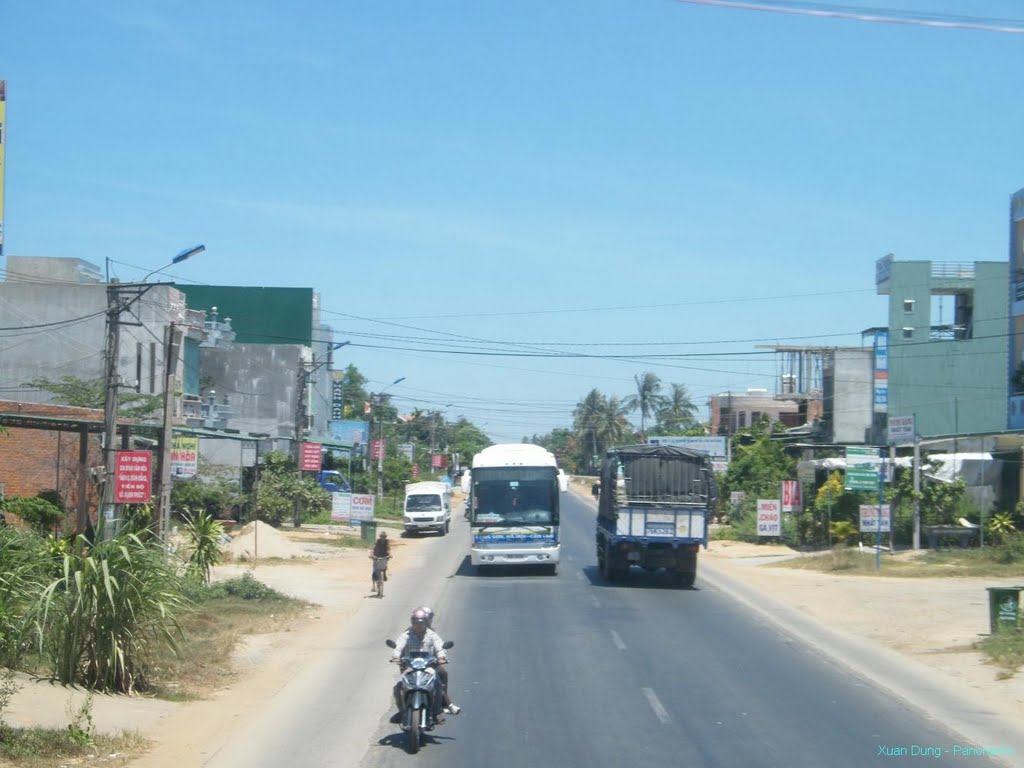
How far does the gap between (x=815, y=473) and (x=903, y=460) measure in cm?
526

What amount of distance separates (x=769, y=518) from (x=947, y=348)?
65.5 ft

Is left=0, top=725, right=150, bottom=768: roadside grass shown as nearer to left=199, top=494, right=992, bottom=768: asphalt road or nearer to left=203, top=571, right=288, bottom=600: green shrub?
left=199, top=494, right=992, bottom=768: asphalt road

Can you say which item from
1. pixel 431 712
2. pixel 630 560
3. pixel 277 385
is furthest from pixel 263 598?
pixel 277 385

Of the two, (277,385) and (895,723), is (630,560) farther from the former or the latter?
(277,385)

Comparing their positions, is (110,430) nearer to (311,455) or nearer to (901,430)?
(901,430)

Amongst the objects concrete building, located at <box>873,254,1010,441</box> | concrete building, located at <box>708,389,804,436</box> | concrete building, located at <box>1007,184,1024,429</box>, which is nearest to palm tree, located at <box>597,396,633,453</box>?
concrete building, located at <box>708,389,804,436</box>

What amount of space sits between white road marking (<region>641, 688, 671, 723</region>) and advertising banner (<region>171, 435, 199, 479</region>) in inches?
810

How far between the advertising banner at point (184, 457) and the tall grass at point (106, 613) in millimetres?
19339

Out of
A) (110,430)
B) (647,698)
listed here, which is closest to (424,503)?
(110,430)

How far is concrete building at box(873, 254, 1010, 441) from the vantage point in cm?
5350

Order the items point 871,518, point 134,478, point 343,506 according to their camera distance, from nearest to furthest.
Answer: point 134,478, point 871,518, point 343,506

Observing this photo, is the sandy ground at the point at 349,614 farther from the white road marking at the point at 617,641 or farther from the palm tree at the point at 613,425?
the palm tree at the point at 613,425

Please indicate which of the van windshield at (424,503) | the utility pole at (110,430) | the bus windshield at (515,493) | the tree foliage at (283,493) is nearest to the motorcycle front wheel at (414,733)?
the utility pole at (110,430)

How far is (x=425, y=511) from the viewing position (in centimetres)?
4994
